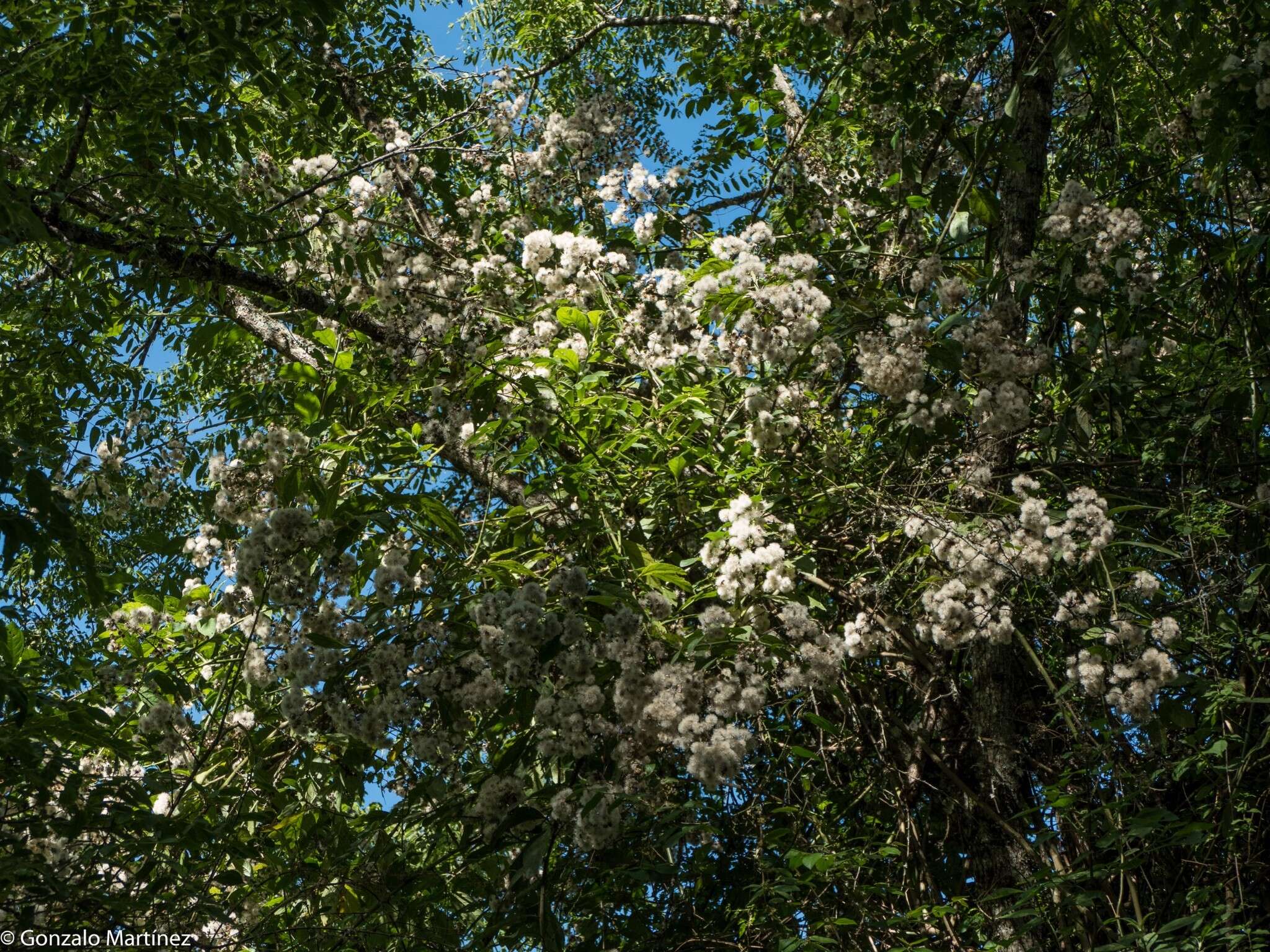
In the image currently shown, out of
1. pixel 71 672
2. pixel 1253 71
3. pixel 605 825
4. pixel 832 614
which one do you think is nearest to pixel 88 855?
pixel 71 672

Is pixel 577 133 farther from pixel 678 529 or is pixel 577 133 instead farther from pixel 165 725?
pixel 165 725

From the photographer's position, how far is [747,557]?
9.95 ft

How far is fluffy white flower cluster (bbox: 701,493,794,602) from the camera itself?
302 cm

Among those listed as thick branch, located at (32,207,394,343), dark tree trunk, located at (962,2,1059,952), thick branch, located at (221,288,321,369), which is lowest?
dark tree trunk, located at (962,2,1059,952)

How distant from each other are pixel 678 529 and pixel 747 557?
0.94m

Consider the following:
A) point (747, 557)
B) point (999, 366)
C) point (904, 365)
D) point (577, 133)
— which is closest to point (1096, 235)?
point (999, 366)

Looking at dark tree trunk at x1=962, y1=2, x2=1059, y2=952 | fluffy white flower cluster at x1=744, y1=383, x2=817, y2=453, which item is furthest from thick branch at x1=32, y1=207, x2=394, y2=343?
dark tree trunk at x1=962, y1=2, x2=1059, y2=952

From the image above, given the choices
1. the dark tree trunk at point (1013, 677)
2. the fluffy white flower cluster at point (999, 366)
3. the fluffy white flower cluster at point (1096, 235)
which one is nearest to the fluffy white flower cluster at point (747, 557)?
the fluffy white flower cluster at point (999, 366)

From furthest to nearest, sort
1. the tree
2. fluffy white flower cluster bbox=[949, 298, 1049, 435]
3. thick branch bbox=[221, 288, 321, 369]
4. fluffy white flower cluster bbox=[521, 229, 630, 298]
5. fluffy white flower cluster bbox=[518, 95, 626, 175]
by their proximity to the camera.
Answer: thick branch bbox=[221, 288, 321, 369], fluffy white flower cluster bbox=[518, 95, 626, 175], fluffy white flower cluster bbox=[521, 229, 630, 298], fluffy white flower cluster bbox=[949, 298, 1049, 435], the tree

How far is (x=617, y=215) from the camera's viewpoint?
4531 millimetres

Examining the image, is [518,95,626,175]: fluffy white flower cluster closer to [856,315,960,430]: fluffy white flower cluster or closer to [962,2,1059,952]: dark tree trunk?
[962,2,1059,952]: dark tree trunk

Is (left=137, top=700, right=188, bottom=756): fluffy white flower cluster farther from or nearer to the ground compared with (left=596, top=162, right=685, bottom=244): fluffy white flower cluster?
nearer to the ground

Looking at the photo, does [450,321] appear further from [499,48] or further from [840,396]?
[499,48]

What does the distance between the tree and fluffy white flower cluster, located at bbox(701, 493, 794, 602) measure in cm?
2
